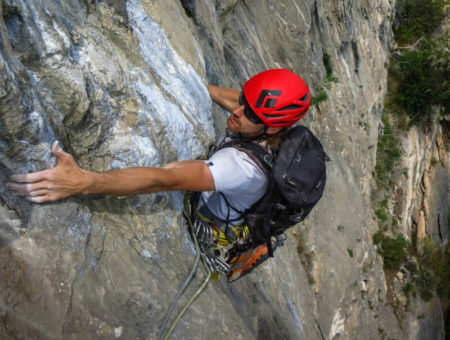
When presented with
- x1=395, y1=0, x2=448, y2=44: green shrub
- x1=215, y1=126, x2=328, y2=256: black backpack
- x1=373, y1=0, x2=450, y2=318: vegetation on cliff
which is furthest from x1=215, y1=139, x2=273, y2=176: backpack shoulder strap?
x1=395, y1=0, x2=448, y2=44: green shrub

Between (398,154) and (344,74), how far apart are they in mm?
5411

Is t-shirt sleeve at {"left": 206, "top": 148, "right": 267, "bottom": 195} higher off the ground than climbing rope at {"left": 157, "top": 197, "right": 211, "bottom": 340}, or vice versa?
t-shirt sleeve at {"left": 206, "top": 148, "right": 267, "bottom": 195}

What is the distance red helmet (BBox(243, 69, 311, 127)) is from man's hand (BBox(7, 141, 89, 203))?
58.3 inches

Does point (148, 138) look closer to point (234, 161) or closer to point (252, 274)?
point (234, 161)

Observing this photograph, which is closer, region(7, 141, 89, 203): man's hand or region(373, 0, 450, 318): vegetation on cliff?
region(7, 141, 89, 203): man's hand

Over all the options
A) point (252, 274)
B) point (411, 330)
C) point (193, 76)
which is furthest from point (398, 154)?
point (193, 76)

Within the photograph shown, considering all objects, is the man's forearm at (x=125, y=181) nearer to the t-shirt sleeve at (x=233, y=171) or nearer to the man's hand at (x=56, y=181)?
the man's hand at (x=56, y=181)

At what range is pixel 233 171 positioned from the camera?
115 inches

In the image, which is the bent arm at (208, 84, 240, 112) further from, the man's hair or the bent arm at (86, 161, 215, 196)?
the bent arm at (86, 161, 215, 196)

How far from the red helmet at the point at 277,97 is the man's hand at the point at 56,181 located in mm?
1480

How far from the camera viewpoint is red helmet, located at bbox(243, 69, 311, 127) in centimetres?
309

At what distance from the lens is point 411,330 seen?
13227mm

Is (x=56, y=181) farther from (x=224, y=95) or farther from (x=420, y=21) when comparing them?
(x=420, y=21)

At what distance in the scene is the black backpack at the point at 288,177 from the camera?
3004 millimetres
